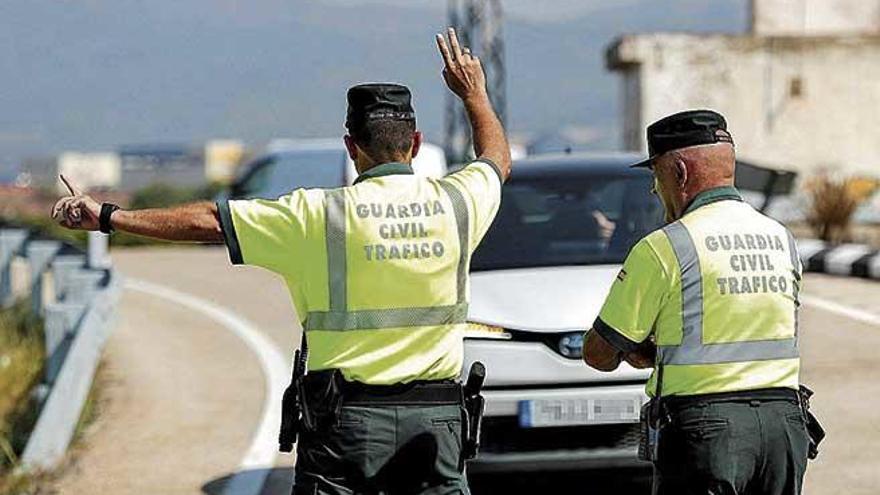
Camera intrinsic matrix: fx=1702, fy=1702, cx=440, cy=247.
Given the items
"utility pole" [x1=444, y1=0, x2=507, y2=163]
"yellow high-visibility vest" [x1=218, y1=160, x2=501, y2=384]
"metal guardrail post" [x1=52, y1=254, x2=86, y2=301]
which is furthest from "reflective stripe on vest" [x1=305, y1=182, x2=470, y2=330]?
"utility pole" [x1=444, y1=0, x2=507, y2=163]

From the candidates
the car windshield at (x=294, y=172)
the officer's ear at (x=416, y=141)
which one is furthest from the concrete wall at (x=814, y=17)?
the officer's ear at (x=416, y=141)

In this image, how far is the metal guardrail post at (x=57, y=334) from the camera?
11.1m

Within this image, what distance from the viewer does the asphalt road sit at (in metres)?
8.75

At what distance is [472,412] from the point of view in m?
5.10

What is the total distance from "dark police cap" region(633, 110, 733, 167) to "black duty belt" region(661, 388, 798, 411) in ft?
2.29

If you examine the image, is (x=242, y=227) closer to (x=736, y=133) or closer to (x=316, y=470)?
(x=316, y=470)

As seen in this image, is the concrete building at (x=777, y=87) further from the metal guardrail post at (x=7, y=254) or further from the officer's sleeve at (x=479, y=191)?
the officer's sleeve at (x=479, y=191)

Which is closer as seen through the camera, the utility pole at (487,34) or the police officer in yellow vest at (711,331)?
the police officer in yellow vest at (711,331)

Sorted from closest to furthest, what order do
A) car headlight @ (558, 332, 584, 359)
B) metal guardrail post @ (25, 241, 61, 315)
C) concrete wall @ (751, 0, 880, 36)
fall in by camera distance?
car headlight @ (558, 332, 584, 359), metal guardrail post @ (25, 241, 61, 315), concrete wall @ (751, 0, 880, 36)

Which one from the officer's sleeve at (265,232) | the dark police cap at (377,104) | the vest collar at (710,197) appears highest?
the dark police cap at (377,104)

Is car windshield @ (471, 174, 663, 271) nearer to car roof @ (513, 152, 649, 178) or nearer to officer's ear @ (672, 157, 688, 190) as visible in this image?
car roof @ (513, 152, 649, 178)

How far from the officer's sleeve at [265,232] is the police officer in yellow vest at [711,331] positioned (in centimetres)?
91

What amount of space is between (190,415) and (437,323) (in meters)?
6.54

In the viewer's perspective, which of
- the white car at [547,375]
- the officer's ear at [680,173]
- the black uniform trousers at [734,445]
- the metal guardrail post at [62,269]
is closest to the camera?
the black uniform trousers at [734,445]
